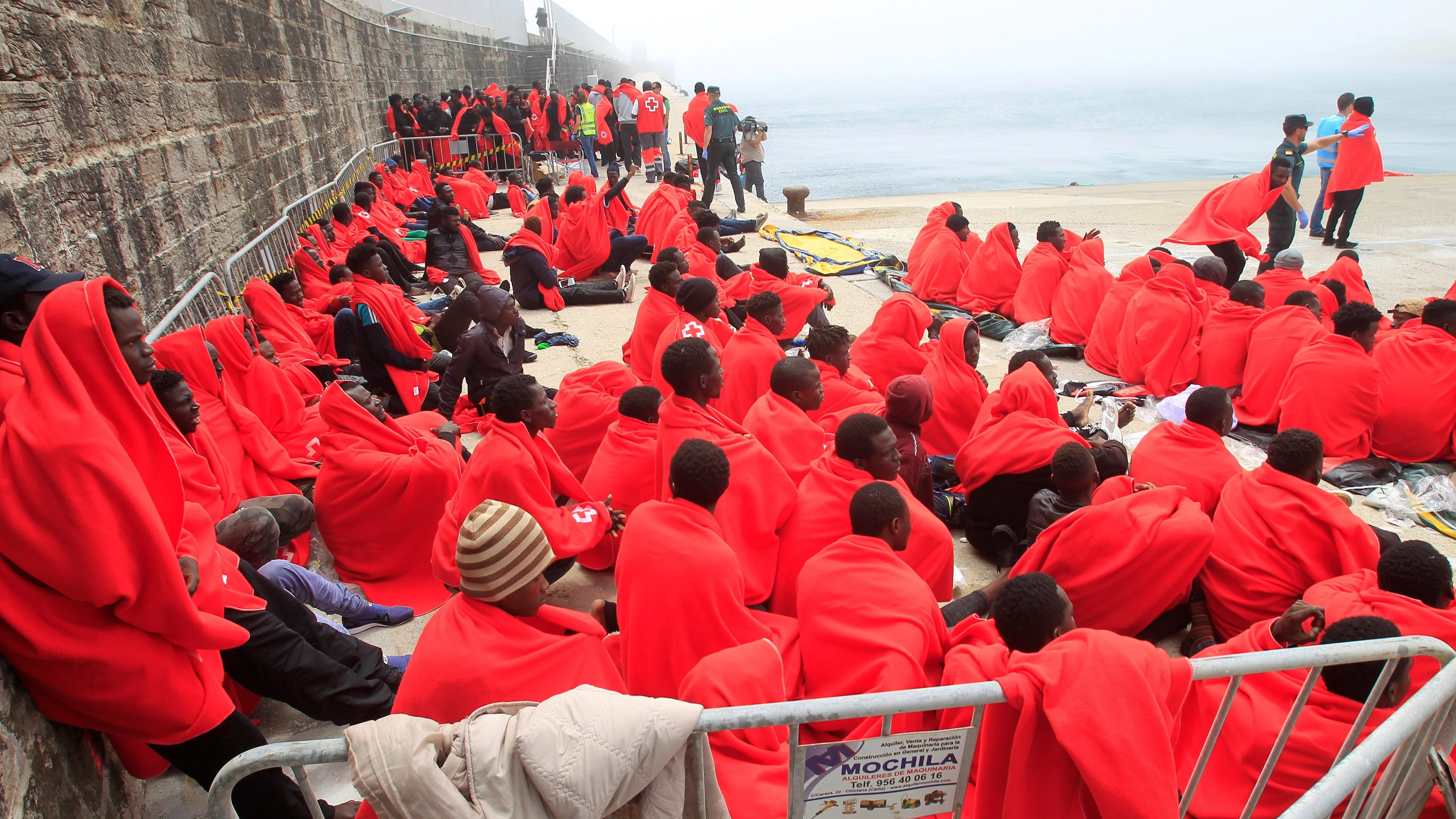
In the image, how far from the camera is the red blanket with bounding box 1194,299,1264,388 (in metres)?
5.91

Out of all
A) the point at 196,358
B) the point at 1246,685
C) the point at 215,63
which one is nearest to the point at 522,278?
the point at 215,63

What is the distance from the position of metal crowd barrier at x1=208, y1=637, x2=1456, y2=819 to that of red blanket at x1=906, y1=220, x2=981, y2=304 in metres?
6.68

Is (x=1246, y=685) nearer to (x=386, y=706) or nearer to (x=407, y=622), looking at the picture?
(x=386, y=706)

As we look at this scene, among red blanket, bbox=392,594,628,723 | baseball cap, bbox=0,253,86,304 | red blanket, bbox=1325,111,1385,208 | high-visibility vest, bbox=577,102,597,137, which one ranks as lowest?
red blanket, bbox=392,594,628,723

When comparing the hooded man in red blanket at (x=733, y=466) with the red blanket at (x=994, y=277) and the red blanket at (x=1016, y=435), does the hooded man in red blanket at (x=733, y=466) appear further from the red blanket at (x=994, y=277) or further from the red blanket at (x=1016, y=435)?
the red blanket at (x=994, y=277)

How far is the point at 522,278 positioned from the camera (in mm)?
8586

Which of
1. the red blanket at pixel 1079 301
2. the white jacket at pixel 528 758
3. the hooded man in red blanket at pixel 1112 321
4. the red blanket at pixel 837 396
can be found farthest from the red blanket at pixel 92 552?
the red blanket at pixel 1079 301

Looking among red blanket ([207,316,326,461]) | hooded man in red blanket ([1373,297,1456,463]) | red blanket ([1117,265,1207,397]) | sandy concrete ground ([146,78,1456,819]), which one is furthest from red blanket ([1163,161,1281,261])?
red blanket ([207,316,326,461])

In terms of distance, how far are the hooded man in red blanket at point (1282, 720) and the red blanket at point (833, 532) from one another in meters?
1.06

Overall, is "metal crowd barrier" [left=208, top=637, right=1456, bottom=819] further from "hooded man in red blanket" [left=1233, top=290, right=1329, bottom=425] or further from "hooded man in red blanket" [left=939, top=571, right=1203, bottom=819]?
"hooded man in red blanket" [left=1233, top=290, right=1329, bottom=425]

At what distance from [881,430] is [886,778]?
172 centimetres

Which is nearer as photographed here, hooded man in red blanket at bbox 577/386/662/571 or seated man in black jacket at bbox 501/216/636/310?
hooded man in red blanket at bbox 577/386/662/571

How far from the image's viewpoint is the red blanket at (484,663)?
7.39 ft

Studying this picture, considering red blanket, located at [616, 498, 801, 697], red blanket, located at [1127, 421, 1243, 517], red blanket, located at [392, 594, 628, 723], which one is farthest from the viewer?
red blanket, located at [1127, 421, 1243, 517]
